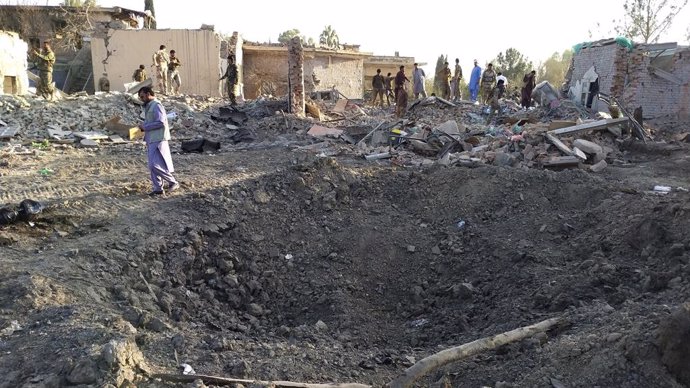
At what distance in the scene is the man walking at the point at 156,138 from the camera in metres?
6.05

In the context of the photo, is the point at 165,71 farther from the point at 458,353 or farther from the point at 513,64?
the point at 513,64

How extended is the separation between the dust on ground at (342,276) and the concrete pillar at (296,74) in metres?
6.33

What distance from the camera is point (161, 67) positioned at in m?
15.8

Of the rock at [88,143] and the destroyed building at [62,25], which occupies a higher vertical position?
the destroyed building at [62,25]

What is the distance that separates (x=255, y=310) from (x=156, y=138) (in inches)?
107

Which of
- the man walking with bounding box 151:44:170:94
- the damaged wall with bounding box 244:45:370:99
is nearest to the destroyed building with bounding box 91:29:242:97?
the damaged wall with bounding box 244:45:370:99

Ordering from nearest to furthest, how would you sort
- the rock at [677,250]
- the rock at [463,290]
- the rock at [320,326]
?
1. the rock at [320,326]
2. the rock at [677,250]
3. the rock at [463,290]

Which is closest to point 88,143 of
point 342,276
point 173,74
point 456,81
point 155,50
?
point 173,74

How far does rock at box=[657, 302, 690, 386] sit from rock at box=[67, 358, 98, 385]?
108 inches

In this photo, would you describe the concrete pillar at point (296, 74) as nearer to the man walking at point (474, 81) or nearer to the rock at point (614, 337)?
the man walking at point (474, 81)

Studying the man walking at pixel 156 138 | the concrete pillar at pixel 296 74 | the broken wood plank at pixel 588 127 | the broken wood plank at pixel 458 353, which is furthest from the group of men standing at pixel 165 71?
the broken wood plank at pixel 458 353

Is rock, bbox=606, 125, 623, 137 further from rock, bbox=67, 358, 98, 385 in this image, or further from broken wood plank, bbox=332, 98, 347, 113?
rock, bbox=67, 358, 98, 385

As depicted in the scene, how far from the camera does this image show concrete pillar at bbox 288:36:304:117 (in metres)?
13.6

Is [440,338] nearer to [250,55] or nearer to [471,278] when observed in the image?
[471,278]
